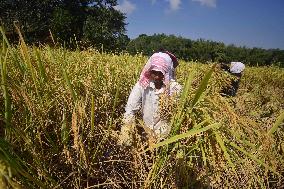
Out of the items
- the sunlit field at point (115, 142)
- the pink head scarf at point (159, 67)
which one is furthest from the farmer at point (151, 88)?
the sunlit field at point (115, 142)

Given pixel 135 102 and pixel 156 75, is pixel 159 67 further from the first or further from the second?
pixel 135 102

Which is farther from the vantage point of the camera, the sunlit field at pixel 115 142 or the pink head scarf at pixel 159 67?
the pink head scarf at pixel 159 67

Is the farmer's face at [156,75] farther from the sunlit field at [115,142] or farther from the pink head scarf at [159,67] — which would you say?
the sunlit field at [115,142]

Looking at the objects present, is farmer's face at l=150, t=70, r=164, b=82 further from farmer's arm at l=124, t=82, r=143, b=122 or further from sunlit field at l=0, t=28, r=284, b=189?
sunlit field at l=0, t=28, r=284, b=189

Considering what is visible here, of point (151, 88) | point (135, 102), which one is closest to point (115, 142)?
point (135, 102)

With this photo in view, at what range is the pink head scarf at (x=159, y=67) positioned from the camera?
8.94 ft

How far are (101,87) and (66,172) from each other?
3.52ft

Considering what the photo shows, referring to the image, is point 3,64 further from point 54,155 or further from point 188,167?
point 188,167

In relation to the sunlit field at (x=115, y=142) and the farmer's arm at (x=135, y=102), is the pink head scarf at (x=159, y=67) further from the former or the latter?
the sunlit field at (x=115, y=142)

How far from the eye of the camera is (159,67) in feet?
8.91

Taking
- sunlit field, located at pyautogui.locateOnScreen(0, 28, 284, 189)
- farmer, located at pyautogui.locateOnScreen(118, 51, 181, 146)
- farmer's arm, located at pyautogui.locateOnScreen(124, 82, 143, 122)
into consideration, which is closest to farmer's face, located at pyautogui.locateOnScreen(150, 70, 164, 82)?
farmer, located at pyautogui.locateOnScreen(118, 51, 181, 146)

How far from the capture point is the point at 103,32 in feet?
57.7

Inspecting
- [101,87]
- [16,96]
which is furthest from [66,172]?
[101,87]

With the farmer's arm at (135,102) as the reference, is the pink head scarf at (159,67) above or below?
above
